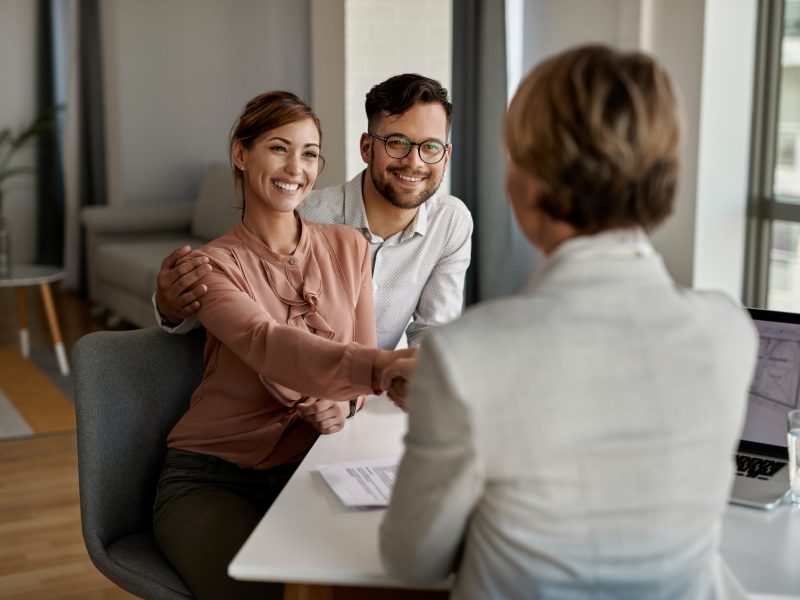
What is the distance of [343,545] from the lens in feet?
4.66

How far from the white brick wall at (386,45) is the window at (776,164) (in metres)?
1.43

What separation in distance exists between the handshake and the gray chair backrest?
501mm

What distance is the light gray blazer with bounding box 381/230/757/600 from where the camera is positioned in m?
1.09

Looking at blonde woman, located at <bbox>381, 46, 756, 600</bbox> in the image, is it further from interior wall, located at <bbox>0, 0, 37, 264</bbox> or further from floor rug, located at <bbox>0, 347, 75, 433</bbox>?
interior wall, located at <bbox>0, 0, 37, 264</bbox>

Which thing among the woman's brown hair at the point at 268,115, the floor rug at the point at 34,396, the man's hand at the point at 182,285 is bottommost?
the floor rug at the point at 34,396

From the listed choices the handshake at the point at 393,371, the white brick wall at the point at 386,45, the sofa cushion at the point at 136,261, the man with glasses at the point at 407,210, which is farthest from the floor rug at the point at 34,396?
the handshake at the point at 393,371

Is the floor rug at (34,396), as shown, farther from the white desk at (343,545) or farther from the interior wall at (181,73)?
the white desk at (343,545)

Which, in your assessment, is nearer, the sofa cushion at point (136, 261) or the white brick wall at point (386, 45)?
the white brick wall at point (386, 45)

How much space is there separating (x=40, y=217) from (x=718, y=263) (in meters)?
5.21

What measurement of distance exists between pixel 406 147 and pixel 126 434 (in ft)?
3.09

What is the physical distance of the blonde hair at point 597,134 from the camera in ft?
3.58

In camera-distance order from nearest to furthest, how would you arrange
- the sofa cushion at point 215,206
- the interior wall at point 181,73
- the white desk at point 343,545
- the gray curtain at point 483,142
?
the white desk at point 343,545, the gray curtain at point 483,142, the sofa cushion at point 215,206, the interior wall at point 181,73

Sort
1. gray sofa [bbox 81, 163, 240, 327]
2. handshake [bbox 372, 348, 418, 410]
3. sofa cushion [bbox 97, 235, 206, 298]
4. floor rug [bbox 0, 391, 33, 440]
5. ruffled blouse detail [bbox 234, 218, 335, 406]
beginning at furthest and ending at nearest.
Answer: gray sofa [bbox 81, 163, 240, 327] → sofa cushion [bbox 97, 235, 206, 298] → floor rug [bbox 0, 391, 33, 440] → ruffled blouse detail [bbox 234, 218, 335, 406] → handshake [bbox 372, 348, 418, 410]

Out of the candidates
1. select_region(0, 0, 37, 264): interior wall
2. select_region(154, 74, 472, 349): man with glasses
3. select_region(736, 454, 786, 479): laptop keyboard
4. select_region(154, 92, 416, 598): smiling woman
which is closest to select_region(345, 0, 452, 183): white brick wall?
select_region(154, 74, 472, 349): man with glasses
